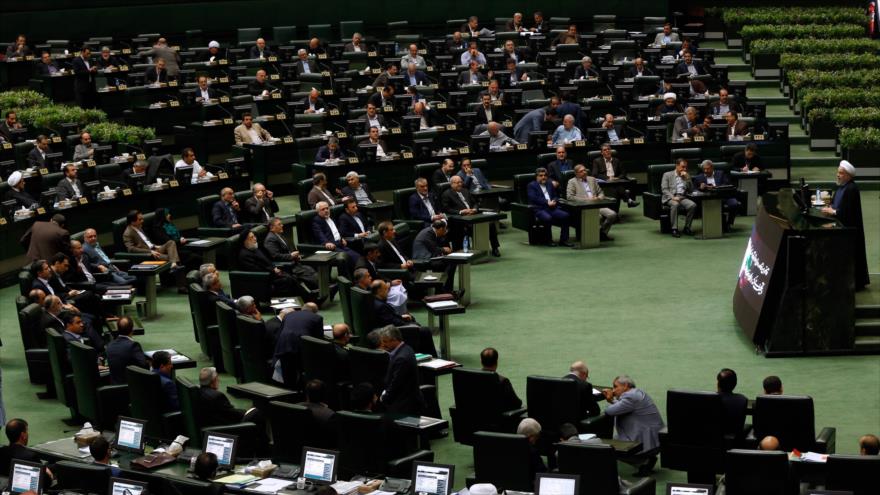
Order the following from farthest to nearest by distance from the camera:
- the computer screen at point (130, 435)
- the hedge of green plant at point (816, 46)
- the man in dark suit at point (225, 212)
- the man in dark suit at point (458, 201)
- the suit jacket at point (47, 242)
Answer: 1. the hedge of green plant at point (816, 46)
2. the man in dark suit at point (458, 201)
3. the man in dark suit at point (225, 212)
4. the suit jacket at point (47, 242)
5. the computer screen at point (130, 435)

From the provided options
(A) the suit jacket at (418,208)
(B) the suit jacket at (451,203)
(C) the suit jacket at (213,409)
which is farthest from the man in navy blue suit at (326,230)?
(C) the suit jacket at (213,409)

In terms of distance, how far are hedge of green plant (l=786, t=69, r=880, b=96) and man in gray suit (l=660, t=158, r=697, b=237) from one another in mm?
6730

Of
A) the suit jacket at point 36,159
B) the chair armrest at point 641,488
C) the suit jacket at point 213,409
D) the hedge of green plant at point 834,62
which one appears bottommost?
the chair armrest at point 641,488

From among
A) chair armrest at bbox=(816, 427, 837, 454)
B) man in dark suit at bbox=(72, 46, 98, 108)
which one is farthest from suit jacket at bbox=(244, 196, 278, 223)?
chair armrest at bbox=(816, 427, 837, 454)

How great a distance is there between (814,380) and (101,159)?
1226cm

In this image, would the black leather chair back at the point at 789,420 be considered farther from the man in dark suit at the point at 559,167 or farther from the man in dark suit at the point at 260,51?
the man in dark suit at the point at 260,51

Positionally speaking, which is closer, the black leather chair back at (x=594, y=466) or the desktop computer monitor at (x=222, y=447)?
the black leather chair back at (x=594, y=466)

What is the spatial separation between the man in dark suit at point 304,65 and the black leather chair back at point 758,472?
19.4 m

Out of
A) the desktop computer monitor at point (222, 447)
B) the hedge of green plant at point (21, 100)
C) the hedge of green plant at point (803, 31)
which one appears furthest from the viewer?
the hedge of green plant at point (803, 31)

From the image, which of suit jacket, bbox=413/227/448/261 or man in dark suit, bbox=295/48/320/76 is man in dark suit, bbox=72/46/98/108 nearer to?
man in dark suit, bbox=295/48/320/76

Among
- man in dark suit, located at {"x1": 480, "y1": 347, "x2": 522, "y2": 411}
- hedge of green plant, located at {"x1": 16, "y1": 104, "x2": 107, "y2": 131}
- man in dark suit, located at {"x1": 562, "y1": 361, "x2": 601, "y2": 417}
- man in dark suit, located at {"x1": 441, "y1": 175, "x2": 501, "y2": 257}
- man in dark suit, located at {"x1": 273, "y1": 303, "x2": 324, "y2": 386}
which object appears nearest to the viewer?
man in dark suit, located at {"x1": 562, "y1": 361, "x2": 601, "y2": 417}

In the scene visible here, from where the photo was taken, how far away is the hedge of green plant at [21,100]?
26.7m

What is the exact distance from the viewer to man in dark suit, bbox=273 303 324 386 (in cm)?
1455

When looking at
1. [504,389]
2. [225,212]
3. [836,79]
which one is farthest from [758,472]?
[836,79]
